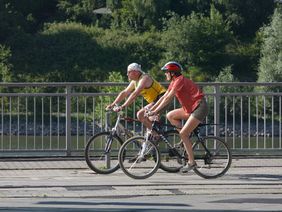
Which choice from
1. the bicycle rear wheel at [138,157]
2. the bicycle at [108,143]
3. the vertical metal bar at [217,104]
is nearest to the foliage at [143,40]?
the vertical metal bar at [217,104]

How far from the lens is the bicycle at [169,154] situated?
49.0 feet

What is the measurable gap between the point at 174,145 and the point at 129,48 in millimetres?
56305

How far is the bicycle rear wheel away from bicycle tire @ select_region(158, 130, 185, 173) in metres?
0.16

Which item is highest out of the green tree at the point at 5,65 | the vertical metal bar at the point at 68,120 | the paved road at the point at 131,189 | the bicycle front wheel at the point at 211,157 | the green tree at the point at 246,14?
the green tree at the point at 246,14

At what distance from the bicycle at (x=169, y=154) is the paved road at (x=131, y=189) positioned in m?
0.15

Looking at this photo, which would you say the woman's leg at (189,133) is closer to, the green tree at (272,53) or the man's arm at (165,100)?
the man's arm at (165,100)

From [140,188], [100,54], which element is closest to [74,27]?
[100,54]

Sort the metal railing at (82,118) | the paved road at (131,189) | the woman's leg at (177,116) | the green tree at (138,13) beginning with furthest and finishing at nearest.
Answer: the green tree at (138,13) < the metal railing at (82,118) < the woman's leg at (177,116) < the paved road at (131,189)

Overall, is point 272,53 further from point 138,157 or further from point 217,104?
point 138,157

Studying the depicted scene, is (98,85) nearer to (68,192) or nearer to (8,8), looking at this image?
(68,192)

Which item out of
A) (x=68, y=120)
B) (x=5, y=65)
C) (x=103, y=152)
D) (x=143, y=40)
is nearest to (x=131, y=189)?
(x=103, y=152)

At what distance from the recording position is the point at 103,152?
16172mm

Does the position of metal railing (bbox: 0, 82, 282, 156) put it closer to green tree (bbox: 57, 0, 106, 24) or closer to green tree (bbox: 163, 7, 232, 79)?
green tree (bbox: 163, 7, 232, 79)

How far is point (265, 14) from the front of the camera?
72.3 m
